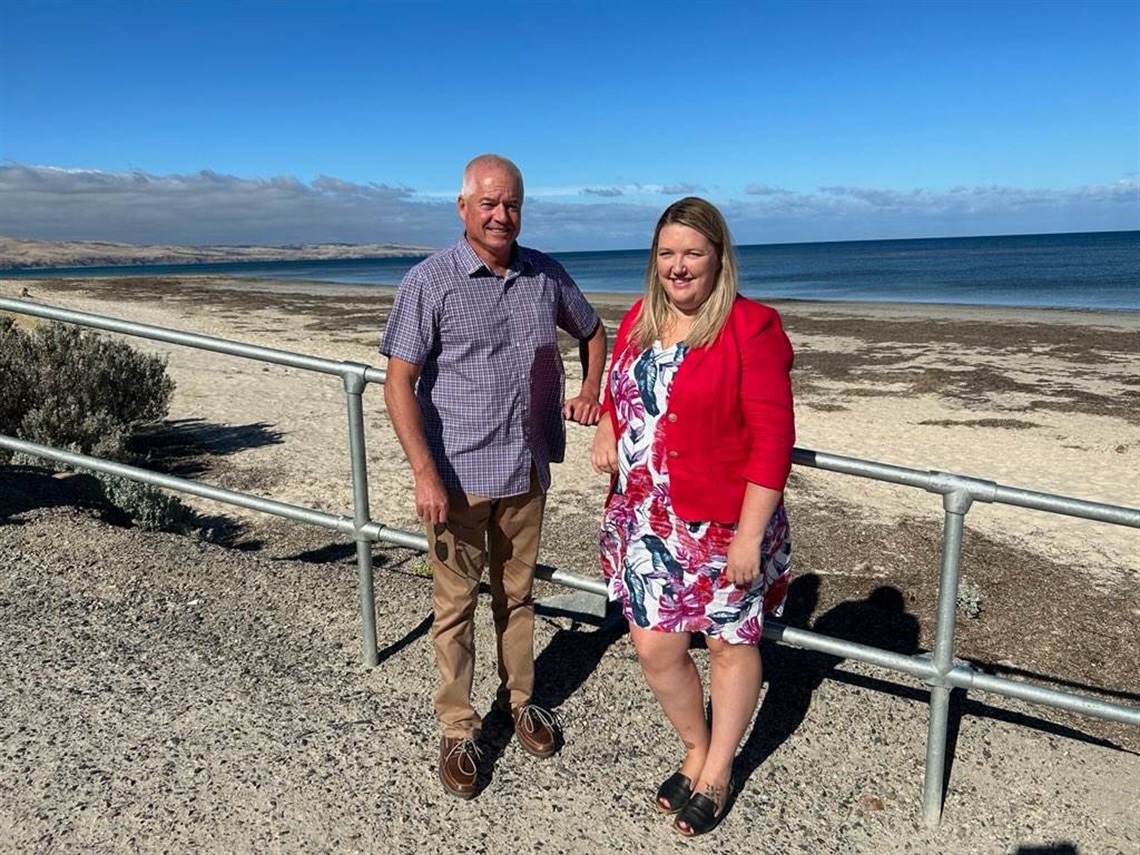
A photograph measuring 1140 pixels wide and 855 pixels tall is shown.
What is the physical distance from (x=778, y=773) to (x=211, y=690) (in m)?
1.83

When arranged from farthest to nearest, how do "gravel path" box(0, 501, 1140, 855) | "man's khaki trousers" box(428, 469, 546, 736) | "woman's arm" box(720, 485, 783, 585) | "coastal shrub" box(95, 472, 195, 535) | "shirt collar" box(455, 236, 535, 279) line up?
"coastal shrub" box(95, 472, 195, 535) < "man's khaki trousers" box(428, 469, 546, 736) < "shirt collar" box(455, 236, 535, 279) < "gravel path" box(0, 501, 1140, 855) < "woman's arm" box(720, 485, 783, 585)

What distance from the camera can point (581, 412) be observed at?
287 centimetres

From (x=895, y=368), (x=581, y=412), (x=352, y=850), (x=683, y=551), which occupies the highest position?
(x=581, y=412)

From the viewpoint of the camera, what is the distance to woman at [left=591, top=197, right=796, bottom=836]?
91.4 inches

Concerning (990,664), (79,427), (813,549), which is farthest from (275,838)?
(79,427)

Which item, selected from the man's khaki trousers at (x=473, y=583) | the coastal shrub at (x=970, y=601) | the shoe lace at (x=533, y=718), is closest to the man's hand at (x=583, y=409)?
the man's khaki trousers at (x=473, y=583)

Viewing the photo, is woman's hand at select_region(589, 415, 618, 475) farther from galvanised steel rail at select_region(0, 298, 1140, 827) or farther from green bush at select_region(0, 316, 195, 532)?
green bush at select_region(0, 316, 195, 532)

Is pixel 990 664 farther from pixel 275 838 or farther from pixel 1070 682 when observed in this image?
pixel 275 838

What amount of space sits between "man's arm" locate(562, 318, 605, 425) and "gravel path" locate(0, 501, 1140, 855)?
3.29 ft

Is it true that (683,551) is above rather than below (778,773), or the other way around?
above

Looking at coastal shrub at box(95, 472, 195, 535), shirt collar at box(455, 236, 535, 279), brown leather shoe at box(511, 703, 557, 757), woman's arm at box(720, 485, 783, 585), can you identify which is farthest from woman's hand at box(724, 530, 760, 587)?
coastal shrub at box(95, 472, 195, 535)

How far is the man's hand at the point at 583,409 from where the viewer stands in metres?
2.87

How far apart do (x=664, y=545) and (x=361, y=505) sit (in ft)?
3.93

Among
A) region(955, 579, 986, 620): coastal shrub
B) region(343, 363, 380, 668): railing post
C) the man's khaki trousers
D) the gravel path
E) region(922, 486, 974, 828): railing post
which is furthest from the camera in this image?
region(955, 579, 986, 620): coastal shrub
